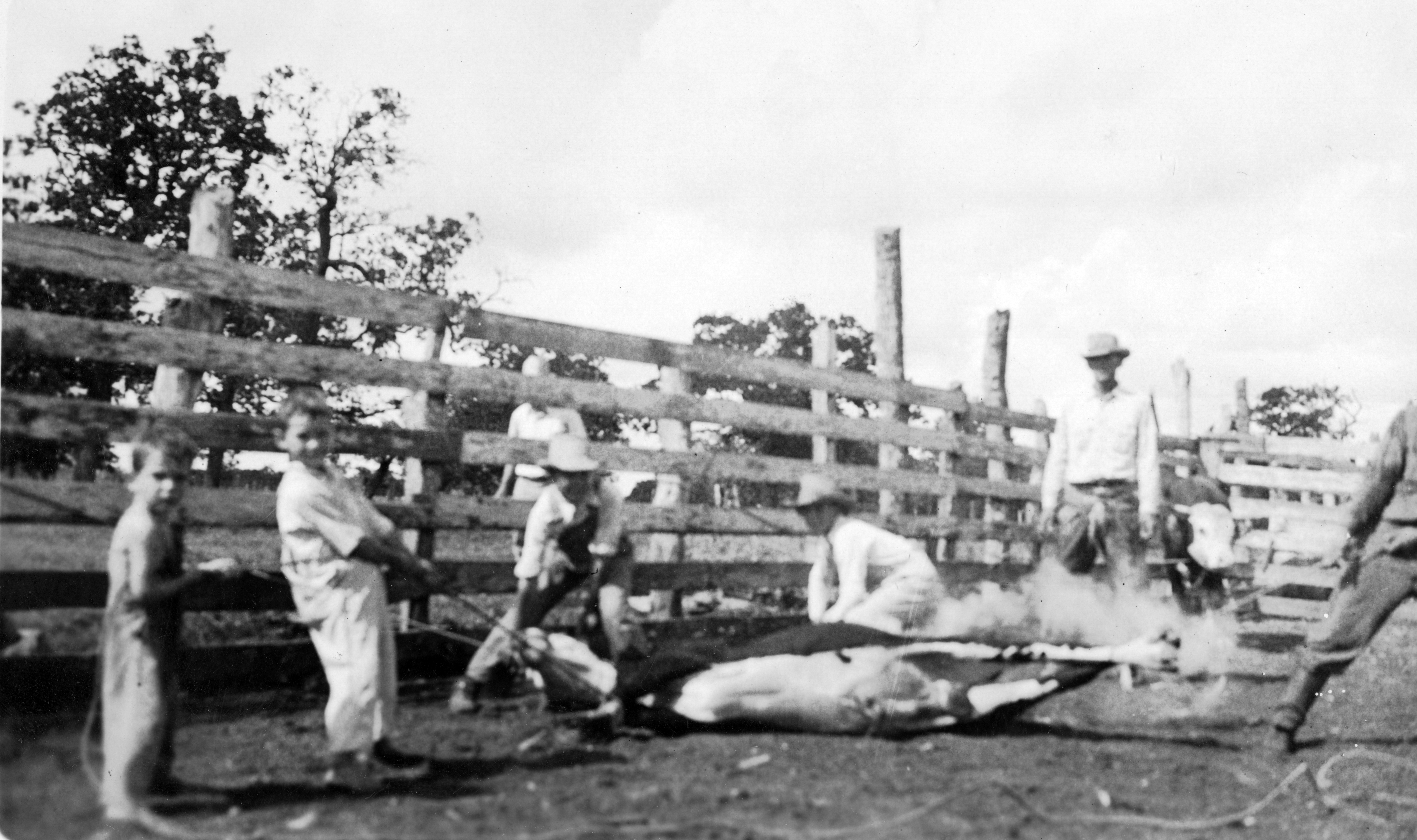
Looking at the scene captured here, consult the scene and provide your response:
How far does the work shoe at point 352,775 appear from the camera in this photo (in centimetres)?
390

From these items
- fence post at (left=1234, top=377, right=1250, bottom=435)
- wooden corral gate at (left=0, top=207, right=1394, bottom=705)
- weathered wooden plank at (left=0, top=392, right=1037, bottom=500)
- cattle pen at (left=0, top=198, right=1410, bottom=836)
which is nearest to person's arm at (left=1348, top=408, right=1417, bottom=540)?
cattle pen at (left=0, top=198, right=1410, bottom=836)

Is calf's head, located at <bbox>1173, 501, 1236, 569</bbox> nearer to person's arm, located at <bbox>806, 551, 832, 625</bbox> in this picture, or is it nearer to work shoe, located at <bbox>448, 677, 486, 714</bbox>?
person's arm, located at <bbox>806, 551, 832, 625</bbox>

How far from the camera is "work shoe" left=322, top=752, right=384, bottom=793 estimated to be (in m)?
3.90

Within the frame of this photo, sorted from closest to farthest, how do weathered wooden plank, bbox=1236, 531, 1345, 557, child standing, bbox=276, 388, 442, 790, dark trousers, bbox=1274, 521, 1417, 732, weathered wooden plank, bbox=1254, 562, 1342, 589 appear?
child standing, bbox=276, 388, 442, 790, dark trousers, bbox=1274, 521, 1417, 732, weathered wooden plank, bbox=1254, 562, 1342, 589, weathered wooden plank, bbox=1236, 531, 1345, 557

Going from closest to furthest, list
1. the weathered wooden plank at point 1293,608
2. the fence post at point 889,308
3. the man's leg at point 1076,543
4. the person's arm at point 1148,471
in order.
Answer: the person's arm at point 1148,471 → the man's leg at point 1076,543 → the fence post at point 889,308 → the weathered wooden plank at point 1293,608

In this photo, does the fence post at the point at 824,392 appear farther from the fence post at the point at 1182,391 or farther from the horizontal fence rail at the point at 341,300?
the fence post at the point at 1182,391

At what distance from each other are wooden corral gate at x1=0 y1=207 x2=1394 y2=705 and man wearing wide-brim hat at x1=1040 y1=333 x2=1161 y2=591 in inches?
74.8

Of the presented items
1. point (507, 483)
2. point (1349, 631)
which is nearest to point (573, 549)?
point (507, 483)

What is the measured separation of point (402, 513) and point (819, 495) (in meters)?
2.25

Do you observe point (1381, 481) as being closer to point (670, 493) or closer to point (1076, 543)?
point (1076, 543)

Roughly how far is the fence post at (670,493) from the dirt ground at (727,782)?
7.49ft

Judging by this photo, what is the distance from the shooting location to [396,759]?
4359mm

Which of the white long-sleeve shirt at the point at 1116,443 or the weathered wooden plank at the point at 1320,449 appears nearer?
the white long-sleeve shirt at the point at 1116,443

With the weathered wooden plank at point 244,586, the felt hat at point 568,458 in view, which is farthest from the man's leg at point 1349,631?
the felt hat at point 568,458
